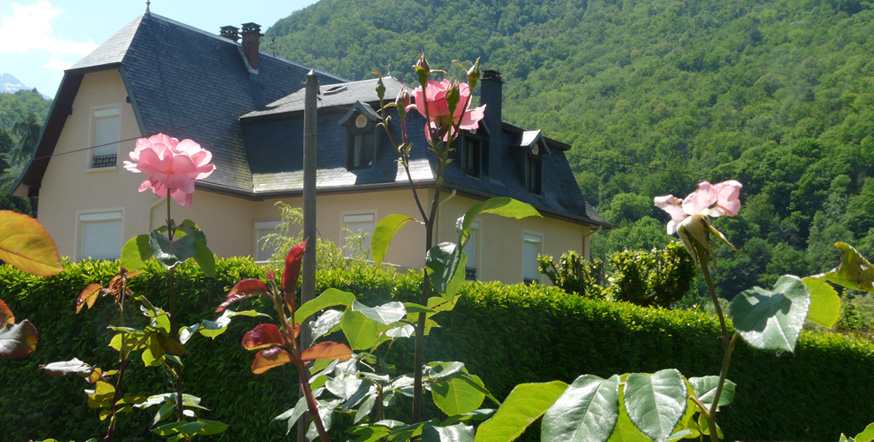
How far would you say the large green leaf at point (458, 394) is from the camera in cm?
154

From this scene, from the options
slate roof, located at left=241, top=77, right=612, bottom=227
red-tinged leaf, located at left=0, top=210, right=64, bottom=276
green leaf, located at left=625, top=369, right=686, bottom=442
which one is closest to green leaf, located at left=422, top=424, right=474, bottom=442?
green leaf, located at left=625, top=369, right=686, bottom=442

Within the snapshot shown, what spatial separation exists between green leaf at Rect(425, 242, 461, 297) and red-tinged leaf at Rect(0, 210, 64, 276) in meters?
0.51

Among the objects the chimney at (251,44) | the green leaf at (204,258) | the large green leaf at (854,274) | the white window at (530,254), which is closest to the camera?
the large green leaf at (854,274)

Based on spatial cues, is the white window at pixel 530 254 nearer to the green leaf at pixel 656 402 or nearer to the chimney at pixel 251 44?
the chimney at pixel 251 44

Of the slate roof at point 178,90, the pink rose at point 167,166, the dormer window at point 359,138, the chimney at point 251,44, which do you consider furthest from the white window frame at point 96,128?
the pink rose at point 167,166

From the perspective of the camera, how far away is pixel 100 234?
17109mm

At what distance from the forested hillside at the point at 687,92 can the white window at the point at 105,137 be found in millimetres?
20337

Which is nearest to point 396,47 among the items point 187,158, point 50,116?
point 50,116

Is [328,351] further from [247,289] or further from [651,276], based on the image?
[651,276]

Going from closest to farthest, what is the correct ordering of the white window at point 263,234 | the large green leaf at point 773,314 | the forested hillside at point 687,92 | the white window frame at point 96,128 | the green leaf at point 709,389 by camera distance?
1. the large green leaf at point 773,314
2. the green leaf at point 709,389
3. the white window frame at point 96,128
4. the white window at point 263,234
5. the forested hillside at point 687,92

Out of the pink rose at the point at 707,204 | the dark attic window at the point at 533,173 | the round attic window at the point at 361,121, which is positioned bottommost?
the pink rose at the point at 707,204

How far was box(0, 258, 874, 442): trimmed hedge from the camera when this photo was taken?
18.6ft

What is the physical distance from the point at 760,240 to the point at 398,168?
28.8 m

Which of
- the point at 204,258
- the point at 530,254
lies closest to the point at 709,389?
the point at 204,258
